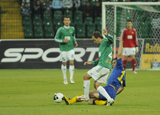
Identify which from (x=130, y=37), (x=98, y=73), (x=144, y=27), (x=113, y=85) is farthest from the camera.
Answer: (x=144, y=27)

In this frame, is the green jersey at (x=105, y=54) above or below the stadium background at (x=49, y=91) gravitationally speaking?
above

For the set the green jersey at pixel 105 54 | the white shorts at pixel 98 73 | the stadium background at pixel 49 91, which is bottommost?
the stadium background at pixel 49 91

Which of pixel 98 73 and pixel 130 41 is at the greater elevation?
pixel 98 73

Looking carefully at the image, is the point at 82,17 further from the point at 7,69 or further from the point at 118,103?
the point at 118,103

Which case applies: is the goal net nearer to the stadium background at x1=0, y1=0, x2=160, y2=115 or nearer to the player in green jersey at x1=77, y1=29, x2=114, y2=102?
the stadium background at x1=0, y1=0, x2=160, y2=115

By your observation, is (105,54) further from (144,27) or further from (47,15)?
(47,15)

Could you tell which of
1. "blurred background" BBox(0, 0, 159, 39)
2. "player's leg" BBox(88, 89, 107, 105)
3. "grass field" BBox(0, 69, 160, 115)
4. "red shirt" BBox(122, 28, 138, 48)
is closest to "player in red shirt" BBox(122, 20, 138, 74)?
"red shirt" BBox(122, 28, 138, 48)

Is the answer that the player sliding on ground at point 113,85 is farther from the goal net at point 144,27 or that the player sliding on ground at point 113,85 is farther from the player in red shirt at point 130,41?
the goal net at point 144,27

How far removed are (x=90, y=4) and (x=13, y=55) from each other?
18.3 feet

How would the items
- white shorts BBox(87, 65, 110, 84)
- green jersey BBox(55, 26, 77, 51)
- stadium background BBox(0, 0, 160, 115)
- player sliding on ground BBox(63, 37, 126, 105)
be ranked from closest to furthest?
stadium background BBox(0, 0, 160, 115)
player sliding on ground BBox(63, 37, 126, 105)
white shorts BBox(87, 65, 110, 84)
green jersey BBox(55, 26, 77, 51)

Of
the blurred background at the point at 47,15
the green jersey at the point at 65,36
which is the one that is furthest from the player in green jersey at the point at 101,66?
the blurred background at the point at 47,15

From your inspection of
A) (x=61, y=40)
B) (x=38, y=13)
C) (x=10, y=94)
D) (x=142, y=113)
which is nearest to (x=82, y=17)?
(x=38, y=13)

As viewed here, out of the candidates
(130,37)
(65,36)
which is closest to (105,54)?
(65,36)

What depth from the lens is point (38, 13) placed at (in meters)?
17.4
